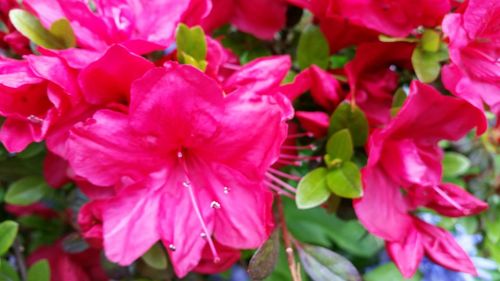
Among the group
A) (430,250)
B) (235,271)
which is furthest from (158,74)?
(235,271)

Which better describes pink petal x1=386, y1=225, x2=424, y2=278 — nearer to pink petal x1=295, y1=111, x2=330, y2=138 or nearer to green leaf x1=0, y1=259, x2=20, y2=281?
pink petal x1=295, y1=111, x2=330, y2=138

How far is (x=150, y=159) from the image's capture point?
0.63 metres

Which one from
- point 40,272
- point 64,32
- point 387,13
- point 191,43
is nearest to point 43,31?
point 64,32

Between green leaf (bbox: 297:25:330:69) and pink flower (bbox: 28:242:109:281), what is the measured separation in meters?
0.37

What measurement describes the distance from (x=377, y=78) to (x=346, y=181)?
142 mm

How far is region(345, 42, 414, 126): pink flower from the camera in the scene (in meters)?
0.73

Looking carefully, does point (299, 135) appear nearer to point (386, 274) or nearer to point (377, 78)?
point (377, 78)

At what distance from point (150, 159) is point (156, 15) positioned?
0.53 feet

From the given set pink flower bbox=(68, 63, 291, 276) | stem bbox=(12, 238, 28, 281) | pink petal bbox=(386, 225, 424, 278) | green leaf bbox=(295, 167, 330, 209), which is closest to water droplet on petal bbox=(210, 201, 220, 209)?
pink flower bbox=(68, 63, 291, 276)

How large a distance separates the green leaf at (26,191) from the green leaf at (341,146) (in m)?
0.37

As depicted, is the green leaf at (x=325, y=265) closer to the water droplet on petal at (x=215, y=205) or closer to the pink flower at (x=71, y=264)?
the water droplet on petal at (x=215, y=205)

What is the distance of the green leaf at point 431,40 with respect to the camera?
693mm

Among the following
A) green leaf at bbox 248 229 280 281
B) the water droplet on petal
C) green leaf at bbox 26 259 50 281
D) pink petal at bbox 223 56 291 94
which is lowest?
green leaf at bbox 26 259 50 281

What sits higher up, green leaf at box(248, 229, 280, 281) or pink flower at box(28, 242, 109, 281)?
green leaf at box(248, 229, 280, 281)
